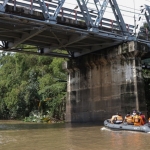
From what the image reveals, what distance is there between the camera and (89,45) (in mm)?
25188

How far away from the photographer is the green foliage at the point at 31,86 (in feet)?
127

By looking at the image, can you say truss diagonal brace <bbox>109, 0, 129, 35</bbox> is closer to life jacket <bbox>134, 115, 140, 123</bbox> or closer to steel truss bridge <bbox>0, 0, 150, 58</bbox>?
steel truss bridge <bbox>0, 0, 150, 58</bbox>

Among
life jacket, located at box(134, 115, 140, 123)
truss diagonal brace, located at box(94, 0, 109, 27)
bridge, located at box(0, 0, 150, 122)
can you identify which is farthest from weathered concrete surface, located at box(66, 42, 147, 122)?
truss diagonal brace, located at box(94, 0, 109, 27)

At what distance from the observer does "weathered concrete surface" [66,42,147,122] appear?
23058 millimetres

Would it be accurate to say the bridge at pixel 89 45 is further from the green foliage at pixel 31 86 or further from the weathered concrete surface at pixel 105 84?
the green foliage at pixel 31 86

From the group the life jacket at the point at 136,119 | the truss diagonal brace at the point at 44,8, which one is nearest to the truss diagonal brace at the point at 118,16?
the truss diagonal brace at the point at 44,8

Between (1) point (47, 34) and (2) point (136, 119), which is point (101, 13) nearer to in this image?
(1) point (47, 34)

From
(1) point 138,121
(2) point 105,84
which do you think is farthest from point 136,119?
(2) point 105,84

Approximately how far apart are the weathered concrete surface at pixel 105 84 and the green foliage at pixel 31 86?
7615 millimetres

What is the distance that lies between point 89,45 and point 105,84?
12.5ft

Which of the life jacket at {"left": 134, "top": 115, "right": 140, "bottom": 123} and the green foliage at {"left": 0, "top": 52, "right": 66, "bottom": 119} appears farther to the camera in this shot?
the green foliage at {"left": 0, "top": 52, "right": 66, "bottom": 119}

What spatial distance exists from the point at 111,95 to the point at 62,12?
863 centimetres

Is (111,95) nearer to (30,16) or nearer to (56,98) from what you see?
(30,16)

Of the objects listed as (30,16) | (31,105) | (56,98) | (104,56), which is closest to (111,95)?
(104,56)
